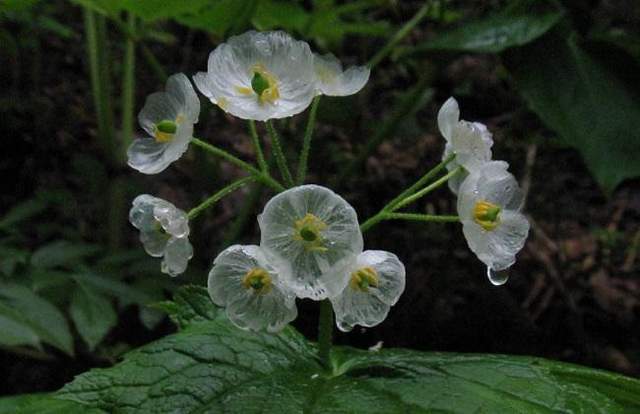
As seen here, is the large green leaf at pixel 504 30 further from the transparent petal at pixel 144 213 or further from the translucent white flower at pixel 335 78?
the transparent petal at pixel 144 213

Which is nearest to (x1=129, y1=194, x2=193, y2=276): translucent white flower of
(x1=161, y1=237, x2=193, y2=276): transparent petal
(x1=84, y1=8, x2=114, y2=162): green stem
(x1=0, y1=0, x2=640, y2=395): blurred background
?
(x1=161, y1=237, x2=193, y2=276): transparent petal

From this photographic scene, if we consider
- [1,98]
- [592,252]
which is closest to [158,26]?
[1,98]

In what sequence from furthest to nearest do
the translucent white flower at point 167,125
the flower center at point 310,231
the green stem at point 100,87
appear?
the green stem at point 100,87 → the translucent white flower at point 167,125 → the flower center at point 310,231

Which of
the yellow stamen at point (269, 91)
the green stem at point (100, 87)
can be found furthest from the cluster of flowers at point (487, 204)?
the green stem at point (100, 87)

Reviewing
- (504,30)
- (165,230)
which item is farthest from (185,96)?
(504,30)

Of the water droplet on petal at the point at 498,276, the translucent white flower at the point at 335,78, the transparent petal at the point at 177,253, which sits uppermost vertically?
the translucent white flower at the point at 335,78

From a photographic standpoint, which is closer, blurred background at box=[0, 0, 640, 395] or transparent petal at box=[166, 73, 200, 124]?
transparent petal at box=[166, 73, 200, 124]

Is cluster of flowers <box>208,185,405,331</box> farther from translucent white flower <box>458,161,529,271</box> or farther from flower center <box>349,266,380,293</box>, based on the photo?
translucent white flower <box>458,161,529,271</box>
